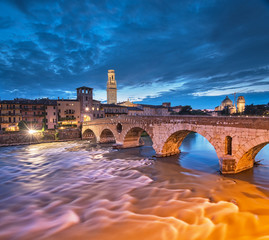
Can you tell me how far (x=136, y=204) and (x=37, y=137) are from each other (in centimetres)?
Answer: 3784

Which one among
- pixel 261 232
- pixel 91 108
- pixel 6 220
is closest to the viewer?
pixel 261 232

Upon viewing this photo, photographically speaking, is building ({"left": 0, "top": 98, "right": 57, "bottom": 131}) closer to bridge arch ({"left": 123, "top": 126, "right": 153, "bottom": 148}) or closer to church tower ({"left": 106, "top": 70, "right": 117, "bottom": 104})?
bridge arch ({"left": 123, "top": 126, "right": 153, "bottom": 148})

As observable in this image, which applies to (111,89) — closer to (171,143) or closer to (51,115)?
(51,115)

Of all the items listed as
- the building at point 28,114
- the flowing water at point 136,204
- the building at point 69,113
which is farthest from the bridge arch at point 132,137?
the building at point 28,114

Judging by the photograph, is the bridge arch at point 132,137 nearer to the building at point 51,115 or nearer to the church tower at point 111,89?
the building at point 51,115

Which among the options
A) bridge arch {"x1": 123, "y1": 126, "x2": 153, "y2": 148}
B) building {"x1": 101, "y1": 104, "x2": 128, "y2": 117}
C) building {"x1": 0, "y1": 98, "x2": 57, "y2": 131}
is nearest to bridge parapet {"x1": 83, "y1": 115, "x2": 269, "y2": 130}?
bridge arch {"x1": 123, "y1": 126, "x2": 153, "y2": 148}

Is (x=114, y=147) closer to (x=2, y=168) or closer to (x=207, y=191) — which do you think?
(x=2, y=168)

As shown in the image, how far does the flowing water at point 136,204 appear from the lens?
778 cm

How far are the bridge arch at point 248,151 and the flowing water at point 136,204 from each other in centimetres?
73

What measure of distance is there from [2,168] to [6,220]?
558 inches

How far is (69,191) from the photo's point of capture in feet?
41.3

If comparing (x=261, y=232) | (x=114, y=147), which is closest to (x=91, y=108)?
(x=114, y=147)

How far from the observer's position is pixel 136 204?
1025 cm

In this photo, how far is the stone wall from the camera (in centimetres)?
3681
